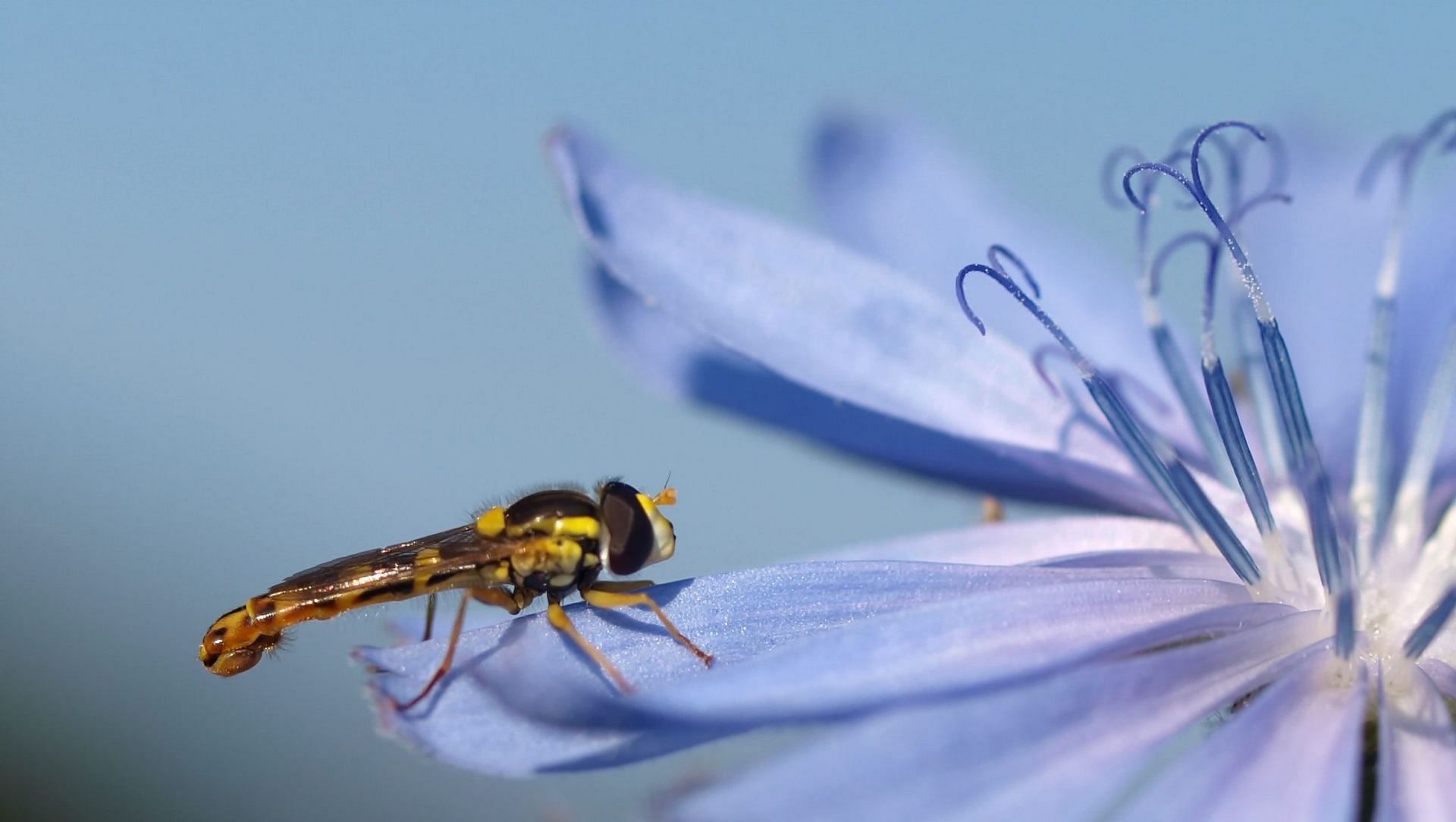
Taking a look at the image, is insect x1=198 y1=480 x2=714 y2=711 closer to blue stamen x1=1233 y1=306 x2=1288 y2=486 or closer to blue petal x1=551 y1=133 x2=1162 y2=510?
blue petal x1=551 y1=133 x2=1162 y2=510

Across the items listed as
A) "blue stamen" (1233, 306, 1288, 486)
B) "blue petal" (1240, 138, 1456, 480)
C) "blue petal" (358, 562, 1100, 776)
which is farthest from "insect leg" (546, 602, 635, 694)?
"blue petal" (1240, 138, 1456, 480)

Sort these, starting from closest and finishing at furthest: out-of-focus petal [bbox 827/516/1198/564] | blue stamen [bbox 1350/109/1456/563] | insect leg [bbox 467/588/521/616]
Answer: insect leg [bbox 467/588/521/616]
out-of-focus petal [bbox 827/516/1198/564]
blue stamen [bbox 1350/109/1456/563]

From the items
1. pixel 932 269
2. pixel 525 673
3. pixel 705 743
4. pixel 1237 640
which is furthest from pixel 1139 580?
pixel 932 269

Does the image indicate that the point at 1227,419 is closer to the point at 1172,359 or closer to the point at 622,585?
the point at 1172,359

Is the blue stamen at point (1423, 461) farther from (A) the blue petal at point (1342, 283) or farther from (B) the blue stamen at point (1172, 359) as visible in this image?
(B) the blue stamen at point (1172, 359)

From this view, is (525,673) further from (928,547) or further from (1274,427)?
(1274,427)

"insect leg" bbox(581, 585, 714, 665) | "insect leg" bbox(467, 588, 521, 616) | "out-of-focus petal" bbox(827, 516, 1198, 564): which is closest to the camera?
"insect leg" bbox(581, 585, 714, 665)

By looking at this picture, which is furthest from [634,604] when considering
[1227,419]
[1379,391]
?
[1379,391]
